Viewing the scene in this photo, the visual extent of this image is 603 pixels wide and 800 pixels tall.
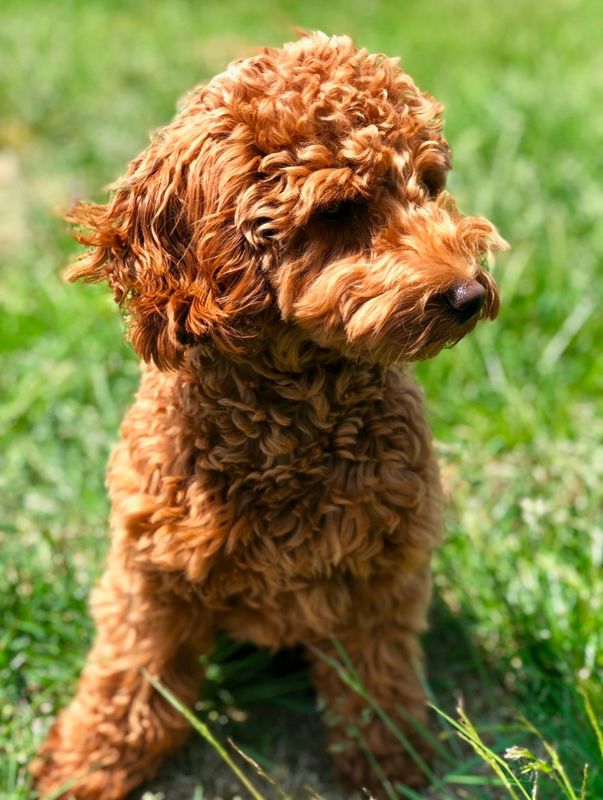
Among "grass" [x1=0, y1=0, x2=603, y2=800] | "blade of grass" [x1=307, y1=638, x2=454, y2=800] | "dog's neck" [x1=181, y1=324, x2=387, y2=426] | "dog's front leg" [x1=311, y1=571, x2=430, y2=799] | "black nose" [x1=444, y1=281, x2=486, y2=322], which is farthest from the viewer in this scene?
"grass" [x1=0, y1=0, x2=603, y2=800]

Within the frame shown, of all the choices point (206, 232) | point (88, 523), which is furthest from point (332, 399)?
point (88, 523)

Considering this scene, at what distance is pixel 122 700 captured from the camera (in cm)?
303

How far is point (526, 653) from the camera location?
3.32 m

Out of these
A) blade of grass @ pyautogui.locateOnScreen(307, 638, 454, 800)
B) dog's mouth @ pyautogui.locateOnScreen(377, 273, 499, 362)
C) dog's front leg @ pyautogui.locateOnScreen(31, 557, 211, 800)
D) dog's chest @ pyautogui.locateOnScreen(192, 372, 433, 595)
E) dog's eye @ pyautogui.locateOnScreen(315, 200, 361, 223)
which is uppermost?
dog's eye @ pyautogui.locateOnScreen(315, 200, 361, 223)

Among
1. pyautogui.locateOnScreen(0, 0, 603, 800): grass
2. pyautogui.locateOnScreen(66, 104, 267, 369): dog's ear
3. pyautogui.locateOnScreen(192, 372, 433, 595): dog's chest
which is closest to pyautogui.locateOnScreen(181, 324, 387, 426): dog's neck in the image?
pyautogui.locateOnScreen(192, 372, 433, 595): dog's chest

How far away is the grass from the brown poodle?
354 millimetres

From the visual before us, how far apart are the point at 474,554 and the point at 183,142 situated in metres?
1.87

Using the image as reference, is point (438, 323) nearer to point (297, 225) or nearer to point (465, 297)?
point (465, 297)

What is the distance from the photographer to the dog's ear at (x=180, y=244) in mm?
2377

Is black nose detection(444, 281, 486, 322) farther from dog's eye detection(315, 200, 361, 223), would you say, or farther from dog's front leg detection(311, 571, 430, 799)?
dog's front leg detection(311, 571, 430, 799)

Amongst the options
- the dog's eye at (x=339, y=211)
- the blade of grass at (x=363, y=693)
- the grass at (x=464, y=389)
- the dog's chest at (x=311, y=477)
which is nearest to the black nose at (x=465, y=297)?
the dog's eye at (x=339, y=211)

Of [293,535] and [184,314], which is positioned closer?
[184,314]

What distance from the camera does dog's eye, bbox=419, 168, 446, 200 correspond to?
8.34 feet

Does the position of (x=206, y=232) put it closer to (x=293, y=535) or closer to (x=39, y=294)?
(x=293, y=535)
